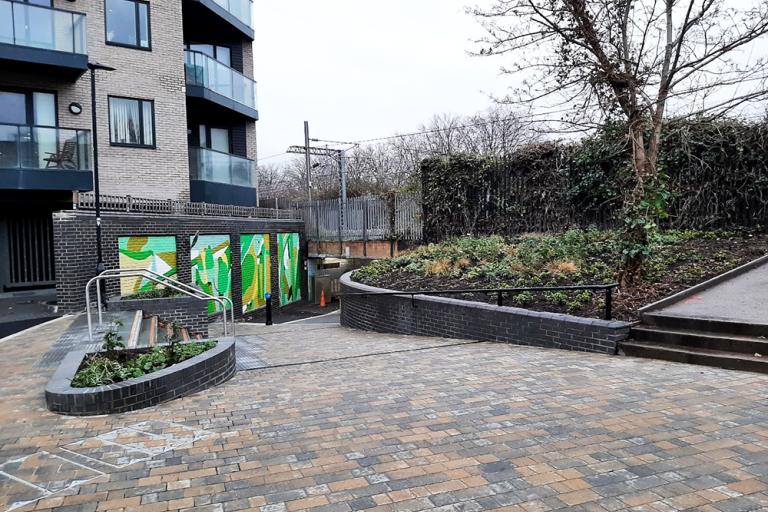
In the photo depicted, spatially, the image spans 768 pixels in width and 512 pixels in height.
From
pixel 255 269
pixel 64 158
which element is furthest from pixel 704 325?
pixel 255 269

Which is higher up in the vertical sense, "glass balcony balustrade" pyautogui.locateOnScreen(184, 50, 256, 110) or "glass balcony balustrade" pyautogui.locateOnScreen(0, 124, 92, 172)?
"glass balcony balustrade" pyautogui.locateOnScreen(184, 50, 256, 110)

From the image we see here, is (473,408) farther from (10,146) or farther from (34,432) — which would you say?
(10,146)

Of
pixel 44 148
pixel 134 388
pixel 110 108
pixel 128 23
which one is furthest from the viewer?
pixel 128 23

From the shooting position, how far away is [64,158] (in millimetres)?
13414

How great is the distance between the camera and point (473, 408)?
493 cm

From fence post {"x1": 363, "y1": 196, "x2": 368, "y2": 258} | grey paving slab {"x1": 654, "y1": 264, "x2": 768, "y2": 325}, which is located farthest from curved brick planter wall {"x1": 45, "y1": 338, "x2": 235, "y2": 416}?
fence post {"x1": 363, "y1": 196, "x2": 368, "y2": 258}

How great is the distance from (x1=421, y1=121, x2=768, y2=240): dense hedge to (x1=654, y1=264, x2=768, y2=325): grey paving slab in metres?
2.12

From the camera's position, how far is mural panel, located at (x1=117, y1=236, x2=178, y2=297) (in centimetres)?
1351

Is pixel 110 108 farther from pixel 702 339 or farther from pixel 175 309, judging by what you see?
pixel 702 339

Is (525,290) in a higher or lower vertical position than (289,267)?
higher

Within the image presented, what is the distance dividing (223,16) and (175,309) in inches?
534

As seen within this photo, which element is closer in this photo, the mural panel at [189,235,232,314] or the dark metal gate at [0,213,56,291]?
the dark metal gate at [0,213,56,291]

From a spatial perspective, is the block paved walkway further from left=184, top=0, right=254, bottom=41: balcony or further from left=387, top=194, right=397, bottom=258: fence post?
left=184, top=0, right=254, bottom=41: balcony

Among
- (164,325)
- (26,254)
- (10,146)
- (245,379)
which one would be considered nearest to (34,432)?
(245,379)
